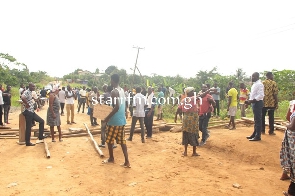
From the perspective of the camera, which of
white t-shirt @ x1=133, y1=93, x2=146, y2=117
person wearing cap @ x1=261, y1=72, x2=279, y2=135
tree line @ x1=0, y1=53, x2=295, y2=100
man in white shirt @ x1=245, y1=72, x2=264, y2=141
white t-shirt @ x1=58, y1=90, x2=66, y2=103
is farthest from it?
tree line @ x1=0, y1=53, x2=295, y2=100

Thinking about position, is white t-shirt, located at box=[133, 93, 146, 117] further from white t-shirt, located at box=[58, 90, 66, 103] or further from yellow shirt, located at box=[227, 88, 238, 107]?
white t-shirt, located at box=[58, 90, 66, 103]

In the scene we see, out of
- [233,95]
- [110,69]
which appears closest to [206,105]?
[233,95]

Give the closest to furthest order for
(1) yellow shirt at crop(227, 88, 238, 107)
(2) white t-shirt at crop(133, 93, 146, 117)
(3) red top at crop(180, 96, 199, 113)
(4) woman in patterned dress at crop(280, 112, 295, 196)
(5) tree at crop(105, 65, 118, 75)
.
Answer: (4) woman in patterned dress at crop(280, 112, 295, 196) → (3) red top at crop(180, 96, 199, 113) → (2) white t-shirt at crop(133, 93, 146, 117) → (1) yellow shirt at crop(227, 88, 238, 107) → (5) tree at crop(105, 65, 118, 75)

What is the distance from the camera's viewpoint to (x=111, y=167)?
523 centimetres

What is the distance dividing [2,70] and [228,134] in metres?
24.8

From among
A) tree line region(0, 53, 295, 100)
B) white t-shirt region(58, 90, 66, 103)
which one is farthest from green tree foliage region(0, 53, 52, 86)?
white t-shirt region(58, 90, 66, 103)

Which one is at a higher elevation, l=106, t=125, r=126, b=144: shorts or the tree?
the tree

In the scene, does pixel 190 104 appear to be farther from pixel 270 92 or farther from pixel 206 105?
pixel 270 92

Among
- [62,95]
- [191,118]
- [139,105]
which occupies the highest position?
[62,95]

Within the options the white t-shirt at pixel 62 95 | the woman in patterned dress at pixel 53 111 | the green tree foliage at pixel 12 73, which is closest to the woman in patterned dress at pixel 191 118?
the woman in patterned dress at pixel 53 111

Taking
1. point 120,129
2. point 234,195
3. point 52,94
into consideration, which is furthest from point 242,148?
point 52,94

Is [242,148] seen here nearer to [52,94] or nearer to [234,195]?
[234,195]

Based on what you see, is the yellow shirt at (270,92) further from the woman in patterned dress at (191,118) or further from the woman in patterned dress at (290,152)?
the woman in patterned dress at (290,152)

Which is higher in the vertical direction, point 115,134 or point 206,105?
point 206,105
